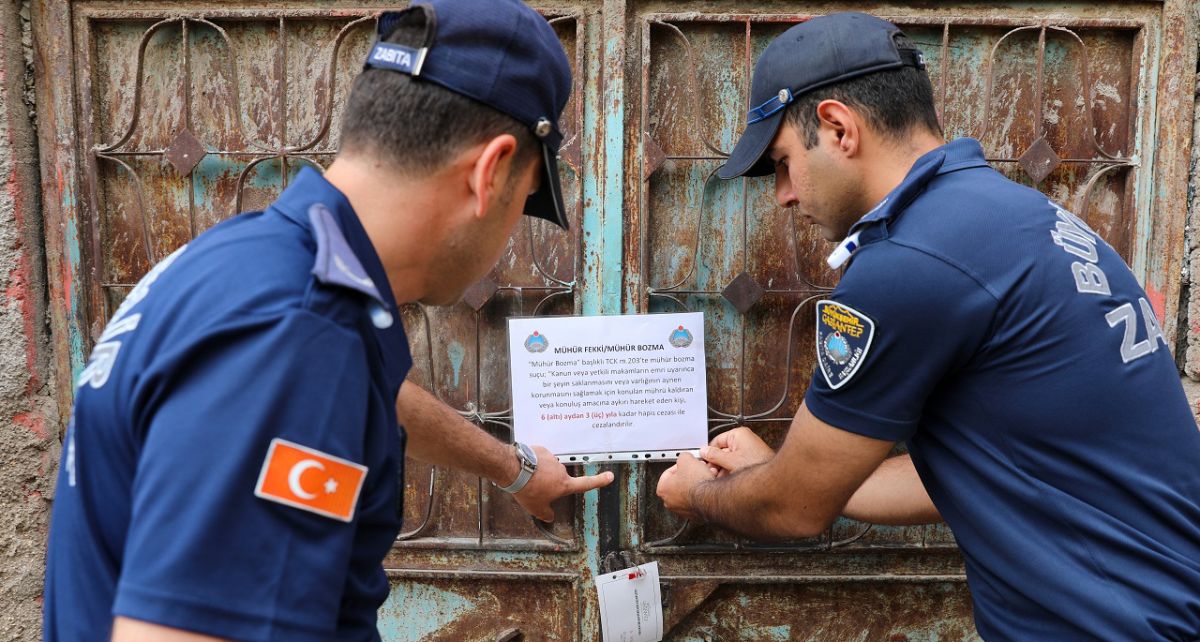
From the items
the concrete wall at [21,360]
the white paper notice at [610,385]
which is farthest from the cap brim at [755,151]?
the concrete wall at [21,360]

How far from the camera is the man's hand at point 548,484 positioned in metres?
1.90

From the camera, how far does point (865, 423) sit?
1.36 metres

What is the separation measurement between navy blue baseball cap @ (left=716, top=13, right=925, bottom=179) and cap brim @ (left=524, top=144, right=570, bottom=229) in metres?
0.52

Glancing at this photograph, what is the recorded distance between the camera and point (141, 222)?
80.9 inches

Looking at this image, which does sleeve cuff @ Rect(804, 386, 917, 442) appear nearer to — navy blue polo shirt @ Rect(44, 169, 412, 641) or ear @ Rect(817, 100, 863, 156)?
ear @ Rect(817, 100, 863, 156)

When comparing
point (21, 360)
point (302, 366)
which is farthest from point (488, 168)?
point (21, 360)

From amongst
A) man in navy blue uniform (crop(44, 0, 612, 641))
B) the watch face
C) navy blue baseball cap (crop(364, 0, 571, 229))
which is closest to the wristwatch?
the watch face

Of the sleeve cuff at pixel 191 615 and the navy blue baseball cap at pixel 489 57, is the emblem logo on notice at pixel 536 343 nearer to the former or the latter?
the navy blue baseball cap at pixel 489 57

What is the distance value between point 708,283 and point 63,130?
1548mm

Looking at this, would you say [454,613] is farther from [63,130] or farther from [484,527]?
[63,130]

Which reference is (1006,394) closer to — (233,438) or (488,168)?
(488,168)

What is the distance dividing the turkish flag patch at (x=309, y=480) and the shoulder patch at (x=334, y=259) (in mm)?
164

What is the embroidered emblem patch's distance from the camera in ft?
4.33

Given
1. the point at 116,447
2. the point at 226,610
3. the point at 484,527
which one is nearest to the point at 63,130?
the point at 484,527
